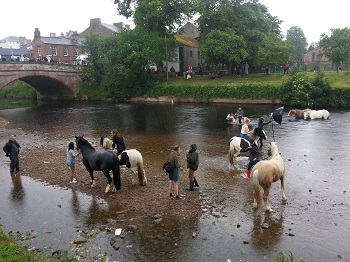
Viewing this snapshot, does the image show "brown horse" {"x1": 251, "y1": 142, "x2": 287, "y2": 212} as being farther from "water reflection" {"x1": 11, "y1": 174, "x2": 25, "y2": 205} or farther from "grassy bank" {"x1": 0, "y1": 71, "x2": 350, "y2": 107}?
"grassy bank" {"x1": 0, "y1": 71, "x2": 350, "y2": 107}

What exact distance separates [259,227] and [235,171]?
590cm

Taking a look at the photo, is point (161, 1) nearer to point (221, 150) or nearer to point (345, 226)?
point (221, 150)

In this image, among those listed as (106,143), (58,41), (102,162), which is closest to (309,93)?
(106,143)

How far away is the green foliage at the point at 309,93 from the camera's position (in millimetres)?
41228

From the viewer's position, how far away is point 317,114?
32469 mm

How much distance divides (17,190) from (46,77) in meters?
44.6

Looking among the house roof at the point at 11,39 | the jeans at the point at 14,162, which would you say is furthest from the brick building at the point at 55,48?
the house roof at the point at 11,39

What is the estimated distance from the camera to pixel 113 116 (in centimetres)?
3825

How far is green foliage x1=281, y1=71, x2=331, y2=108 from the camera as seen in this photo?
41.2 meters

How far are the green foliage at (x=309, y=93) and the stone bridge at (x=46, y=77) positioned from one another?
36.1 m

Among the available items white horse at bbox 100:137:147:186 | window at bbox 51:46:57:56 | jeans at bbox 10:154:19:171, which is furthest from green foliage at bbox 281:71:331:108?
window at bbox 51:46:57:56

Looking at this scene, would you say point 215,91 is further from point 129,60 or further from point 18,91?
point 18,91

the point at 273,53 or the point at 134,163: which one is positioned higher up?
the point at 273,53

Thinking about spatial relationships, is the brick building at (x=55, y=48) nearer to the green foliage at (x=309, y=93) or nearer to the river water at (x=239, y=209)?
the green foliage at (x=309, y=93)
